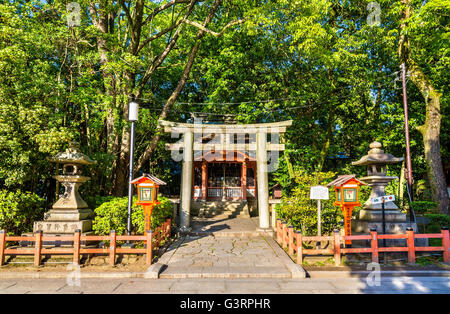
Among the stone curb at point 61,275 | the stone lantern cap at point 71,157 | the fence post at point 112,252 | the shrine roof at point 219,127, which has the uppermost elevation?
the shrine roof at point 219,127

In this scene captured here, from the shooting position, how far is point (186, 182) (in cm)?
1109

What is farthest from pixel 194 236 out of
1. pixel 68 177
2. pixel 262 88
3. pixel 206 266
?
pixel 262 88

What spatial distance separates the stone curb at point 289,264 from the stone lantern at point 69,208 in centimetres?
590

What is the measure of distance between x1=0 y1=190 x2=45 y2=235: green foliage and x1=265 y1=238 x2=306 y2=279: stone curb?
785cm

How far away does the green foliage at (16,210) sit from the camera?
7.42 metres

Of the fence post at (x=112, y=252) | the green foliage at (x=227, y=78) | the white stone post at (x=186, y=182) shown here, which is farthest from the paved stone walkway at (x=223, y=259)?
the green foliage at (x=227, y=78)

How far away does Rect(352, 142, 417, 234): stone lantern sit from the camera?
7.90 meters

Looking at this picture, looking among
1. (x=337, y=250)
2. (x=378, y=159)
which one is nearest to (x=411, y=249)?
(x=337, y=250)

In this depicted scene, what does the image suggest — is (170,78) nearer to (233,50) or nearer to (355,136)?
(233,50)

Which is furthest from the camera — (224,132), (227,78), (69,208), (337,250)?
(227,78)

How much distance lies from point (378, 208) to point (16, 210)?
11091mm

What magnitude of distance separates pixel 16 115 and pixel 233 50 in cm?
1243

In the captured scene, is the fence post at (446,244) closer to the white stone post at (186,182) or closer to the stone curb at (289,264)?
the stone curb at (289,264)

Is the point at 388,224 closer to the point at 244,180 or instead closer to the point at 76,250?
the point at 76,250
